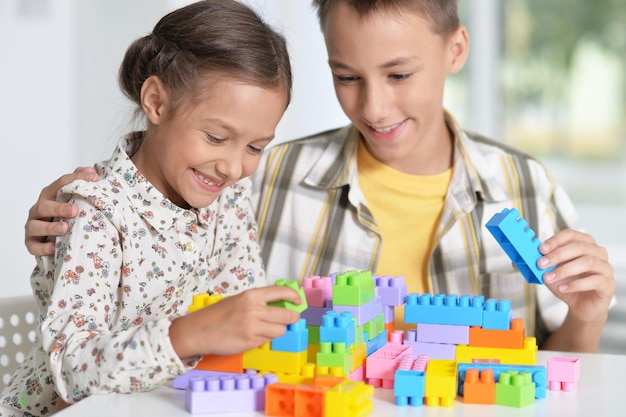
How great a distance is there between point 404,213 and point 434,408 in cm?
71

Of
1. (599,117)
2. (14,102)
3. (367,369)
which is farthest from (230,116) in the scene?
(599,117)

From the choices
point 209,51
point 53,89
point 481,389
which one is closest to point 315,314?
point 481,389

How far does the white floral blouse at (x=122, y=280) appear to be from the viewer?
3.15 feet

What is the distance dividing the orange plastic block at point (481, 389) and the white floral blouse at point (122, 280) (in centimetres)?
31

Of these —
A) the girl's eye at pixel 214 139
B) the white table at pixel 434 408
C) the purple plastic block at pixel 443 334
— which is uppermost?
the girl's eye at pixel 214 139

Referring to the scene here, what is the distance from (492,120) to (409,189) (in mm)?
1861

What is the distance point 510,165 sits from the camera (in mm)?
1676

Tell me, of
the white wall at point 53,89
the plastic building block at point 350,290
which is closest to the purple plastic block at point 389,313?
the plastic building block at point 350,290

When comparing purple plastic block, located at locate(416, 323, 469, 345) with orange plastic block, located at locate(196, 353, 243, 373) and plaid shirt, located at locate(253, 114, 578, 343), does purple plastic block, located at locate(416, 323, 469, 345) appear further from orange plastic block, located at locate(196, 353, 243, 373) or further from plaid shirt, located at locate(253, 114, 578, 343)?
plaid shirt, located at locate(253, 114, 578, 343)

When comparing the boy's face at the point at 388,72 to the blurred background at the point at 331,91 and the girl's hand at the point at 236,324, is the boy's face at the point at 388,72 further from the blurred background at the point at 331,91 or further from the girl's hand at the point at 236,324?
the girl's hand at the point at 236,324

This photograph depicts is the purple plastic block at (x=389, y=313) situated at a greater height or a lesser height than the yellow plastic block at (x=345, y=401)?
greater

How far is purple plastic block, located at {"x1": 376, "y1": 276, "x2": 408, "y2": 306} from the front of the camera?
1172 millimetres

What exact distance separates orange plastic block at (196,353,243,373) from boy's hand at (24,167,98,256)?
0.28m

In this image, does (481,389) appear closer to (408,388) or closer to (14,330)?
(408,388)
